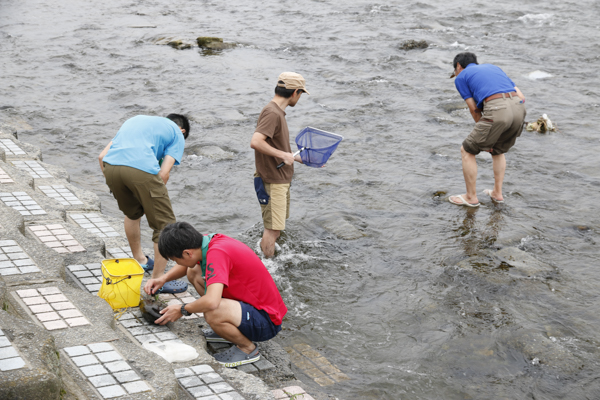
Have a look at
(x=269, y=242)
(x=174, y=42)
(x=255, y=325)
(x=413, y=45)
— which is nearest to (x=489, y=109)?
(x=269, y=242)

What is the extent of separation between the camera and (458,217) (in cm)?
746

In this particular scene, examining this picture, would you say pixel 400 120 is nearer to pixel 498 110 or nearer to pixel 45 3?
pixel 498 110

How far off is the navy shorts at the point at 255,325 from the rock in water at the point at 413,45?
41.2 ft

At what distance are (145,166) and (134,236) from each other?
77 centimetres

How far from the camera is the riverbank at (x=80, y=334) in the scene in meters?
3.33

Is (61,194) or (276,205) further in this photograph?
(61,194)

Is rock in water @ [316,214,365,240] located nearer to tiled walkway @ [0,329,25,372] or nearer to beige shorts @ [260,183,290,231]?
beige shorts @ [260,183,290,231]

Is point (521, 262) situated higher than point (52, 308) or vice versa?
point (52, 308)

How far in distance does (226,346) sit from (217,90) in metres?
9.00

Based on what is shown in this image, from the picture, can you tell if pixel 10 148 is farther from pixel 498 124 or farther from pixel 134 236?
pixel 498 124

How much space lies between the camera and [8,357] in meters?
3.20

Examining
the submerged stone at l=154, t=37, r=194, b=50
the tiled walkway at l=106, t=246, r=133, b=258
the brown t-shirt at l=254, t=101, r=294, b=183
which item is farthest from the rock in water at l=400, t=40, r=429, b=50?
the tiled walkway at l=106, t=246, r=133, b=258

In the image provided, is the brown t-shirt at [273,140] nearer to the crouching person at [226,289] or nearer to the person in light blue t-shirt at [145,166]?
the person in light blue t-shirt at [145,166]

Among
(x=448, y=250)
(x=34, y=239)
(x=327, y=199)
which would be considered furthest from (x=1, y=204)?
(x=448, y=250)
